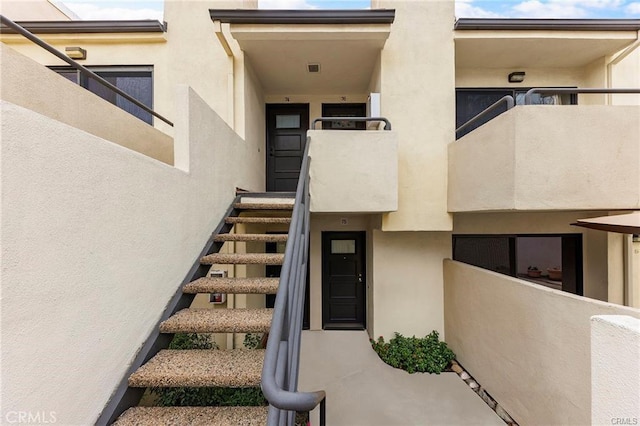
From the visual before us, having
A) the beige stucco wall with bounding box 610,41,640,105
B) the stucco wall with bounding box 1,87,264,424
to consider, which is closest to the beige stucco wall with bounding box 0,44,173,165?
the stucco wall with bounding box 1,87,264,424

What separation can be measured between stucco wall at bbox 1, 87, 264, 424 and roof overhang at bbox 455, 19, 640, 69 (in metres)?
5.28

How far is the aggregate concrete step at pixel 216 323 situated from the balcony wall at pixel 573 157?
3113 millimetres

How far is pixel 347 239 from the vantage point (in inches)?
241

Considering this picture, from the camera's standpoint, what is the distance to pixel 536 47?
4.66m

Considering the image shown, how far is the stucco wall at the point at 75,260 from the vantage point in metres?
1.15

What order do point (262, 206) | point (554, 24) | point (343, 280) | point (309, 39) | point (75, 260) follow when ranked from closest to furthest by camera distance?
point (75, 260), point (262, 206), point (309, 39), point (554, 24), point (343, 280)

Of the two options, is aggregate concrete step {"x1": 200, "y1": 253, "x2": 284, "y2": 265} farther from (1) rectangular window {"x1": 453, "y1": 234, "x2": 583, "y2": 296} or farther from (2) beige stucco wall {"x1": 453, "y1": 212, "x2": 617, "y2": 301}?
(1) rectangular window {"x1": 453, "y1": 234, "x2": 583, "y2": 296}

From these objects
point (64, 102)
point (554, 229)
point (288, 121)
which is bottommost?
point (554, 229)

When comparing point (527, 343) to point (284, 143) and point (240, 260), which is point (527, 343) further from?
point (284, 143)

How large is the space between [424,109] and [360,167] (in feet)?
5.69

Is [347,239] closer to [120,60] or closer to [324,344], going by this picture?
[324,344]

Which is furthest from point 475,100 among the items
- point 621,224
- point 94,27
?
point 94,27

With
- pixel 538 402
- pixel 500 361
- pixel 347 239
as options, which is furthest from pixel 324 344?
pixel 538 402

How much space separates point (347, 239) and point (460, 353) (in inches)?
117
